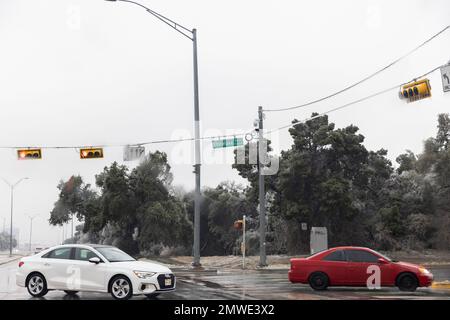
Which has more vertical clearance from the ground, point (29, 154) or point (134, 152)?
point (134, 152)

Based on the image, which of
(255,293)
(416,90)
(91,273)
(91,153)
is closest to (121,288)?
(91,273)

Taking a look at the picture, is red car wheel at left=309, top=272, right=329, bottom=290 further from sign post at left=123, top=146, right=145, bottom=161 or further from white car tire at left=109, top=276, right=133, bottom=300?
sign post at left=123, top=146, right=145, bottom=161

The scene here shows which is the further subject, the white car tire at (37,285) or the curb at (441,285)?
the curb at (441,285)

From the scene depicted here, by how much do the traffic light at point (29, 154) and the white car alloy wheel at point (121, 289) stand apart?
15026mm

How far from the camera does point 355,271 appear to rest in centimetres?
1546

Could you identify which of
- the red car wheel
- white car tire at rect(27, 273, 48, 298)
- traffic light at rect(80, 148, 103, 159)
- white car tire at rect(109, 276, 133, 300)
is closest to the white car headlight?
white car tire at rect(109, 276, 133, 300)

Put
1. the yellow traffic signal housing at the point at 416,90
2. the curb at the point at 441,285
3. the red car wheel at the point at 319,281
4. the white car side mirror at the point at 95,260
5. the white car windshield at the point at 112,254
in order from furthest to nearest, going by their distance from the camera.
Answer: the curb at the point at 441,285 → the yellow traffic signal housing at the point at 416,90 → the red car wheel at the point at 319,281 → the white car windshield at the point at 112,254 → the white car side mirror at the point at 95,260

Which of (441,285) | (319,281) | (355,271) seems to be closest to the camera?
(355,271)

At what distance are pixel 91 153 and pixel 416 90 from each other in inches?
634

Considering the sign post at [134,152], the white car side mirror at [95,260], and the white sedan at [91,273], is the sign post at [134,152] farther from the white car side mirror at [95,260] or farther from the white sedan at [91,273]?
the white car side mirror at [95,260]

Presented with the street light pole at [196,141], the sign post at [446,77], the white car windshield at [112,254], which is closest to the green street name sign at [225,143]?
the street light pole at [196,141]

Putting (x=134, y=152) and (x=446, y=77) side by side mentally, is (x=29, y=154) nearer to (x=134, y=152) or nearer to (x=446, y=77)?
(x=134, y=152)

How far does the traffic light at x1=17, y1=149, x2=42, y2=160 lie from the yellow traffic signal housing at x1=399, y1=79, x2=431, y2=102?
18.0 m

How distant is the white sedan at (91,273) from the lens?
12.6m
